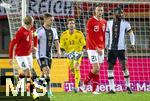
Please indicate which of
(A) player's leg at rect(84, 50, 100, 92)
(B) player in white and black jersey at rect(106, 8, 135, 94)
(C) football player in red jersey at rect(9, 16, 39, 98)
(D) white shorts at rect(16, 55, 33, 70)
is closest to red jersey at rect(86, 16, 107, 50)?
(A) player's leg at rect(84, 50, 100, 92)

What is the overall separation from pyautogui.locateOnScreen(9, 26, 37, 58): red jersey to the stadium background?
4.13 m

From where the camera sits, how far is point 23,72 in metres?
15.3

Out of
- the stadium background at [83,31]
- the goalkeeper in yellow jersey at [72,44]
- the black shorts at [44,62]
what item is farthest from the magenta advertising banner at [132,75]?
the black shorts at [44,62]

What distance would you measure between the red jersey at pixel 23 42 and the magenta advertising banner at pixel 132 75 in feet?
15.6

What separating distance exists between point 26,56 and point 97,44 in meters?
2.05

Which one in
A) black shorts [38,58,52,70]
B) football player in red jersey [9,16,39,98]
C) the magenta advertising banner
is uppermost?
football player in red jersey [9,16,39,98]

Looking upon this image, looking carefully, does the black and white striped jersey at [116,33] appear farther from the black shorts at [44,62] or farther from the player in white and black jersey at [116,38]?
the black shorts at [44,62]

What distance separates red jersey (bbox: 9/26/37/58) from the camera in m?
15.0

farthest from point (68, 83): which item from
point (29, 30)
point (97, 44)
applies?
point (29, 30)

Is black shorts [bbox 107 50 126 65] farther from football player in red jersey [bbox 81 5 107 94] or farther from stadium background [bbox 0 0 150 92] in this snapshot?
stadium background [bbox 0 0 150 92]

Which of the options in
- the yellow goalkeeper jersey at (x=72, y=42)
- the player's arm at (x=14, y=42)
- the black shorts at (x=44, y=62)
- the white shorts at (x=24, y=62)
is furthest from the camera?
the yellow goalkeeper jersey at (x=72, y=42)

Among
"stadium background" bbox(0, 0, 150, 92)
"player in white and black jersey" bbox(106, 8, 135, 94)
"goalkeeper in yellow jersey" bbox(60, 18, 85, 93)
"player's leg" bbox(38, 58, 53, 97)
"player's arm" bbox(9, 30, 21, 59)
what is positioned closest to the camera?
"player's arm" bbox(9, 30, 21, 59)

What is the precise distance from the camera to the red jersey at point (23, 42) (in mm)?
15047

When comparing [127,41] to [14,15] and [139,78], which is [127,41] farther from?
[14,15]
